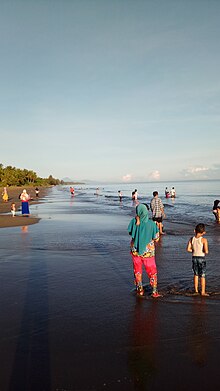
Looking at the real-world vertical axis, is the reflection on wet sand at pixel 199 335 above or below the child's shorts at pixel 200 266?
below

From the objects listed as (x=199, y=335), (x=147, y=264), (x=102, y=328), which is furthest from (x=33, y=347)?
(x=147, y=264)

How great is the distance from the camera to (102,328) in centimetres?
511

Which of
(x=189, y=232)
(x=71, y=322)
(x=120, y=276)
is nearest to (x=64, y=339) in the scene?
(x=71, y=322)

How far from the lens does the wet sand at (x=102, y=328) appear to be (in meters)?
3.85

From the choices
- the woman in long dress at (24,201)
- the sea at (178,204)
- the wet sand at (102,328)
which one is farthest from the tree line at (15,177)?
the wet sand at (102,328)

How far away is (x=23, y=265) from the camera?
9156mm

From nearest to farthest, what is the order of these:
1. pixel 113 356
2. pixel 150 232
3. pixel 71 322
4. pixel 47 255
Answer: pixel 113 356 → pixel 71 322 → pixel 150 232 → pixel 47 255

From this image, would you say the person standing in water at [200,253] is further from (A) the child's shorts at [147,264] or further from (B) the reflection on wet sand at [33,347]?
(B) the reflection on wet sand at [33,347]

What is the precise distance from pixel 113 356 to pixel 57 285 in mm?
3340

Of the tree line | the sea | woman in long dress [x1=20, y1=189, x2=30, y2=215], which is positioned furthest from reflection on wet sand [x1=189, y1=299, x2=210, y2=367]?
the tree line

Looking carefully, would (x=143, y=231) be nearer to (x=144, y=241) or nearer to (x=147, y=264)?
(x=144, y=241)

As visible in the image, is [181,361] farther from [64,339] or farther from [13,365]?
[13,365]

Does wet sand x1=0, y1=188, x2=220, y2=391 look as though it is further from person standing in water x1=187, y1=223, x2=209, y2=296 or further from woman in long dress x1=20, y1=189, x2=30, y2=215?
woman in long dress x1=20, y1=189, x2=30, y2=215

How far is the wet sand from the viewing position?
385 centimetres
